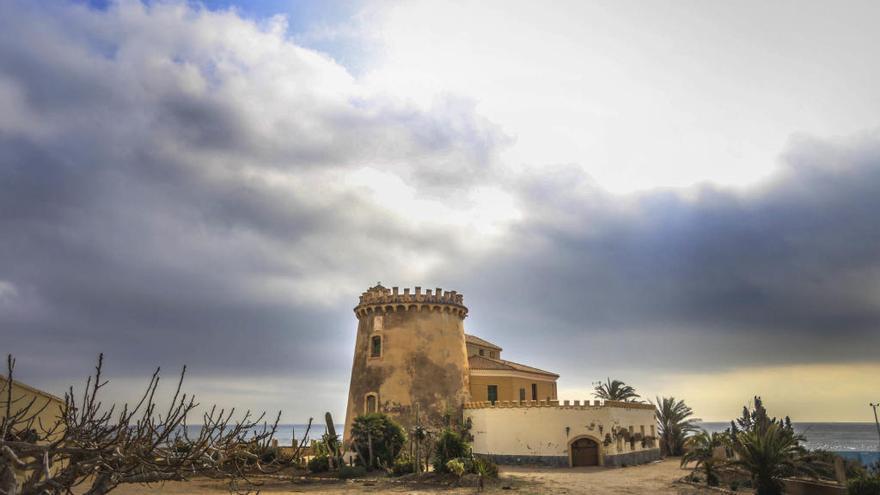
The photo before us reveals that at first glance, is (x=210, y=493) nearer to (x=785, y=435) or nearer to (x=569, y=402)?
(x=569, y=402)

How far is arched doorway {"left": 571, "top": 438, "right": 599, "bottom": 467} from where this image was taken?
35719 mm

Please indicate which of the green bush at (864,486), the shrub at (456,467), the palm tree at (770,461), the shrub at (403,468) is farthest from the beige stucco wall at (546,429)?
the green bush at (864,486)

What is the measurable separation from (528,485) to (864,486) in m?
13.2

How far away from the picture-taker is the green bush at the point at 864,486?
57.6 ft

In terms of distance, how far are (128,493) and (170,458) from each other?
81.9 ft

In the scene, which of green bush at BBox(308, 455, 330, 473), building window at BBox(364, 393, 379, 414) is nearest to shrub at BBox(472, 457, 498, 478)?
green bush at BBox(308, 455, 330, 473)

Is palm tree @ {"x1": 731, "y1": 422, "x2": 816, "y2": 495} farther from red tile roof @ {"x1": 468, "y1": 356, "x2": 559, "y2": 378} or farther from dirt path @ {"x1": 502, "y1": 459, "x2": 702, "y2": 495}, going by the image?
red tile roof @ {"x1": 468, "y1": 356, "x2": 559, "y2": 378}

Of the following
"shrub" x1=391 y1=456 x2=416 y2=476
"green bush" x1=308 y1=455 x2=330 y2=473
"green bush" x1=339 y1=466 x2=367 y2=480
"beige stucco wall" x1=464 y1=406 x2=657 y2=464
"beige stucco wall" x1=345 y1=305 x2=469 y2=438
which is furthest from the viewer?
"beige stucco wall" x1=345 y1=305 x2=469 y2=438

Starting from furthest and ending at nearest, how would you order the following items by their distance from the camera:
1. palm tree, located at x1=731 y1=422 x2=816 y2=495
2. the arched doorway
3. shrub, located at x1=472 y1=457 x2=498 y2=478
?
1. the arched doorway
2. shrub, located at x1=472 y1=457 x2=498 y2=478
3. palm tree, located at x1=731 y1=422 x2=816 y2=495

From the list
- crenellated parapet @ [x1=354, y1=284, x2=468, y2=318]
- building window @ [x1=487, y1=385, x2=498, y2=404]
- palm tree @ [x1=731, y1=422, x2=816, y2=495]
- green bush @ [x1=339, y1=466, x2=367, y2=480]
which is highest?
crenellated parapet @ [x1=354, y1=284, x2=468, y2=318]

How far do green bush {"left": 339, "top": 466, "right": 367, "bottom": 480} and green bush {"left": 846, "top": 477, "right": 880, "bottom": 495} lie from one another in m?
21.6

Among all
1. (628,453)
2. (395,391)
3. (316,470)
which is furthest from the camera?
(395,391)

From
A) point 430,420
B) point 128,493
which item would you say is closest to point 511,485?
point 430,420

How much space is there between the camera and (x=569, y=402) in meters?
36.6
